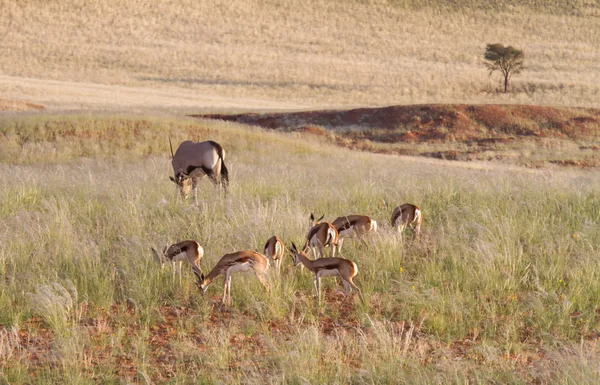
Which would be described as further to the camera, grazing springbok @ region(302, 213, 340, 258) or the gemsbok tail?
the gemsbok tail

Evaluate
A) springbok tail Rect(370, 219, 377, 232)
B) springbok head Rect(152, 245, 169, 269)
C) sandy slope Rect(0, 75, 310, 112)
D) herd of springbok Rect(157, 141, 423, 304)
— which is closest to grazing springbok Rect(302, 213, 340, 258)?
herd of springbok Rect(157, 141, 423, 304)

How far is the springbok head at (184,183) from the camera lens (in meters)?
11.8

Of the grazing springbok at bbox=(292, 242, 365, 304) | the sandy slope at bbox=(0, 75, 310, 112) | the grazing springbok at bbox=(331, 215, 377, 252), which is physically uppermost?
the sandy slope at bbox=(0, 75, 310, 112)

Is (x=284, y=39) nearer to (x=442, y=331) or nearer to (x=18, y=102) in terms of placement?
(x=18, y=102)

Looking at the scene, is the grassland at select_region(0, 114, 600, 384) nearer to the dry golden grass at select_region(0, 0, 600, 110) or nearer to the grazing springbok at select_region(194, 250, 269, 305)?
the grazing springbok at select_region(194, 250, 269, 305)

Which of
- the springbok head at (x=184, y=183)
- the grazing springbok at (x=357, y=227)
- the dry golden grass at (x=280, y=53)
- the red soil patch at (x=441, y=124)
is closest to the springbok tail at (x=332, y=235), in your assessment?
the grazing springbok at (x=357, y=227)

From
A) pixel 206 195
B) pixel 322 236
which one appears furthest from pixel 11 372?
pixel 206 195

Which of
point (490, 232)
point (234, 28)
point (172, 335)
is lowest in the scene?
point (172, 335)

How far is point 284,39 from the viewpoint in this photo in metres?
82.9

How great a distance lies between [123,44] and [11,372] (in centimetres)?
7534

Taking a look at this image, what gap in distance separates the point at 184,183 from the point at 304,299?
573 centimetres

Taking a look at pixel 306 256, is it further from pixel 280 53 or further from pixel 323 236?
pixel 280 53

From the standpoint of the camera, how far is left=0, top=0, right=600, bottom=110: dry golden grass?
2226 inches

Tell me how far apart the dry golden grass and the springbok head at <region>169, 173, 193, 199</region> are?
3240 centimetres
